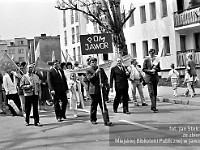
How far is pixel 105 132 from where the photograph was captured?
919 centimetres

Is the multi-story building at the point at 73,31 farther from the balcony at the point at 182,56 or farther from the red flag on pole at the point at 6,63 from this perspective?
the red flag on pole at the point at 6,63

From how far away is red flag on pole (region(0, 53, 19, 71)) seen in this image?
13.7m

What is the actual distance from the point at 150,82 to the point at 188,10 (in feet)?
58.7

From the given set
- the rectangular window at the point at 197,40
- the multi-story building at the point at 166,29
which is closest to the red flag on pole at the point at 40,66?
the multi-story building at the point at 166,29

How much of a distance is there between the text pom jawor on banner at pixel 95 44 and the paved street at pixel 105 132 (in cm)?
208

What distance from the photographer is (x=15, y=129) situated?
10.6 metres

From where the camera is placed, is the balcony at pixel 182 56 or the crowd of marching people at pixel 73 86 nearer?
the crowd of marching people at pixel 73 86

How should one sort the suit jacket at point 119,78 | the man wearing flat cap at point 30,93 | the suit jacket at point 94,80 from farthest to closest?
the suit jacket at point 119,78
the man wearing flat cap at point 30,93
the suit jacket at point 94,80

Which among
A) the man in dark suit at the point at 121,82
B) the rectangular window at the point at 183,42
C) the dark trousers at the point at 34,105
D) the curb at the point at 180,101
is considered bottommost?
the curb at the point at 180,101

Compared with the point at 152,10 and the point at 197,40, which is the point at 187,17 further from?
the point at 152,10

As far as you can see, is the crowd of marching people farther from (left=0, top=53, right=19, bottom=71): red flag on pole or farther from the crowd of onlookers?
(left=0, top=53, right=19, bottom=71): red flag on pole

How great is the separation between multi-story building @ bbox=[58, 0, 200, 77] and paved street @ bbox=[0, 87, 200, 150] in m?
16.0

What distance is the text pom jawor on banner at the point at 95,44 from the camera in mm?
10828

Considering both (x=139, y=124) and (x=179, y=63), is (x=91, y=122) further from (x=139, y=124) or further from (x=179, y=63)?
→ (x=179, y=63)
